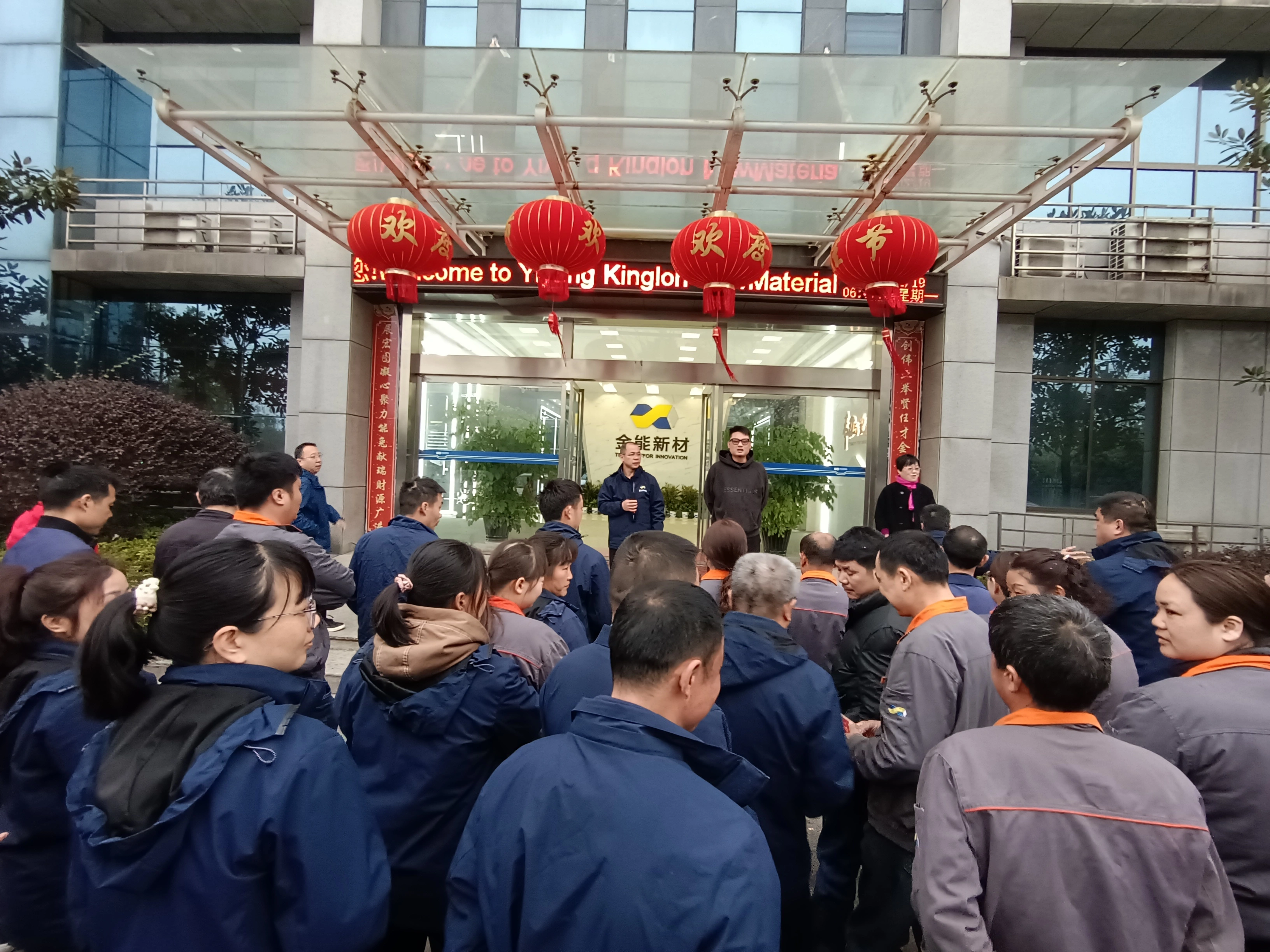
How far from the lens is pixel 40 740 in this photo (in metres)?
1.80

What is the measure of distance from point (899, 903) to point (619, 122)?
4720 mm

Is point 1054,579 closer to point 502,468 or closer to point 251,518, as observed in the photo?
point 251,518

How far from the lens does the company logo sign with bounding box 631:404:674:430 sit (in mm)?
9695

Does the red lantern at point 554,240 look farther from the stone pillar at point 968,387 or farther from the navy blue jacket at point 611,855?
the stone pillar at point 968,387

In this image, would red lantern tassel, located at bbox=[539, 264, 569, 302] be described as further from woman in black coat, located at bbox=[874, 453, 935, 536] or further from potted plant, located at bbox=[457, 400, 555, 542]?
potted plant, located at bbox=[457, 400, 555, 542]

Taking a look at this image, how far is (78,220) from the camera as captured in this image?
32.1 feet

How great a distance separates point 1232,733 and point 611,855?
1.50 metres

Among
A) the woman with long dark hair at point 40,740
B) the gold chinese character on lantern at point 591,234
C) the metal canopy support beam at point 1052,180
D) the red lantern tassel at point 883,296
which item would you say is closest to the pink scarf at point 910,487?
the red lantern tassel at point 883,296

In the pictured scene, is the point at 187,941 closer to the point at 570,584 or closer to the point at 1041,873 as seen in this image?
the point at 1041,873

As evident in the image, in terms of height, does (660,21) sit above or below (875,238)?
above

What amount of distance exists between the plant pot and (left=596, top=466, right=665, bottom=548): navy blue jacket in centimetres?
288

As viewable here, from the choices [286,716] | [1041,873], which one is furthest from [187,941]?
[1041,873]

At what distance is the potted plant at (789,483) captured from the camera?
9148 mm

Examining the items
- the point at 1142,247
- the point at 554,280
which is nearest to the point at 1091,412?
the point at 1142,247
